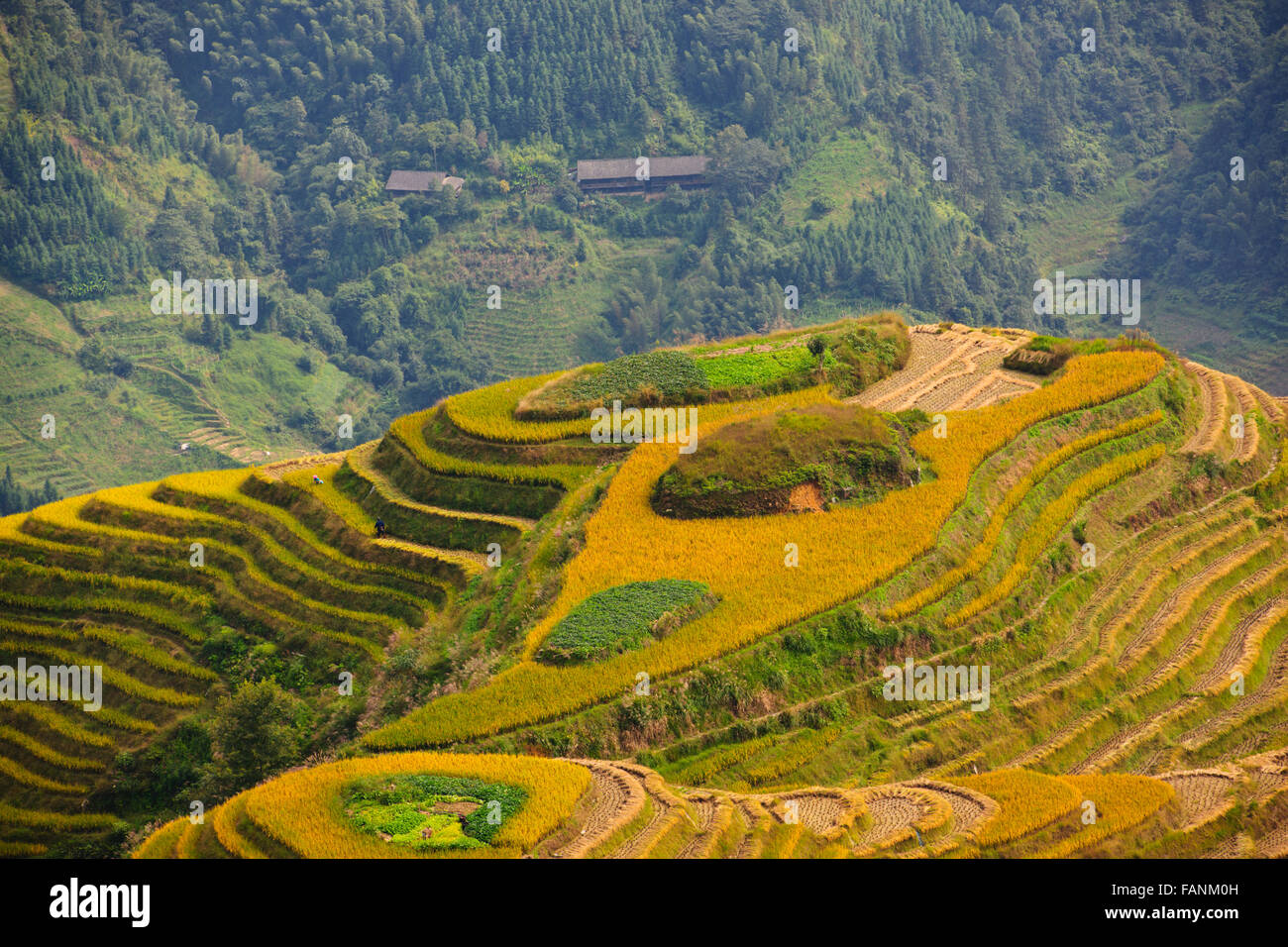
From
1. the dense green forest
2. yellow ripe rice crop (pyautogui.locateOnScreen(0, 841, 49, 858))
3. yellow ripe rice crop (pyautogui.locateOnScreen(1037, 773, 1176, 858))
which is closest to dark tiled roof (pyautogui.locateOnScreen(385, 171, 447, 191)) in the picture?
the dense green forest

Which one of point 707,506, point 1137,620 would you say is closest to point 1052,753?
point 1137,620

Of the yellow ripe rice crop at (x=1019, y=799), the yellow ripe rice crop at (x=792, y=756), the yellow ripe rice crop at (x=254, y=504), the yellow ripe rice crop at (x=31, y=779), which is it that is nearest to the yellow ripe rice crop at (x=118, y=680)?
the yellow ripe rice crop at (x=31, y=779)

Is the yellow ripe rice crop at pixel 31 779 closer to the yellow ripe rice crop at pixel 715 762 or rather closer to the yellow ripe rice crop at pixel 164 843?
the yellow ripe rice crop at pixel 164 843

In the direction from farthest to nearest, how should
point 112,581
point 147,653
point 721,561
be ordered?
point 112,581
point 147,653
point 721,561

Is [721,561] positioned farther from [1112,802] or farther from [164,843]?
[164,843]

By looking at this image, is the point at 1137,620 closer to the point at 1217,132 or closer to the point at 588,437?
the point at 588,437

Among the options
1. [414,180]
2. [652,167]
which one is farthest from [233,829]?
[652,167]
